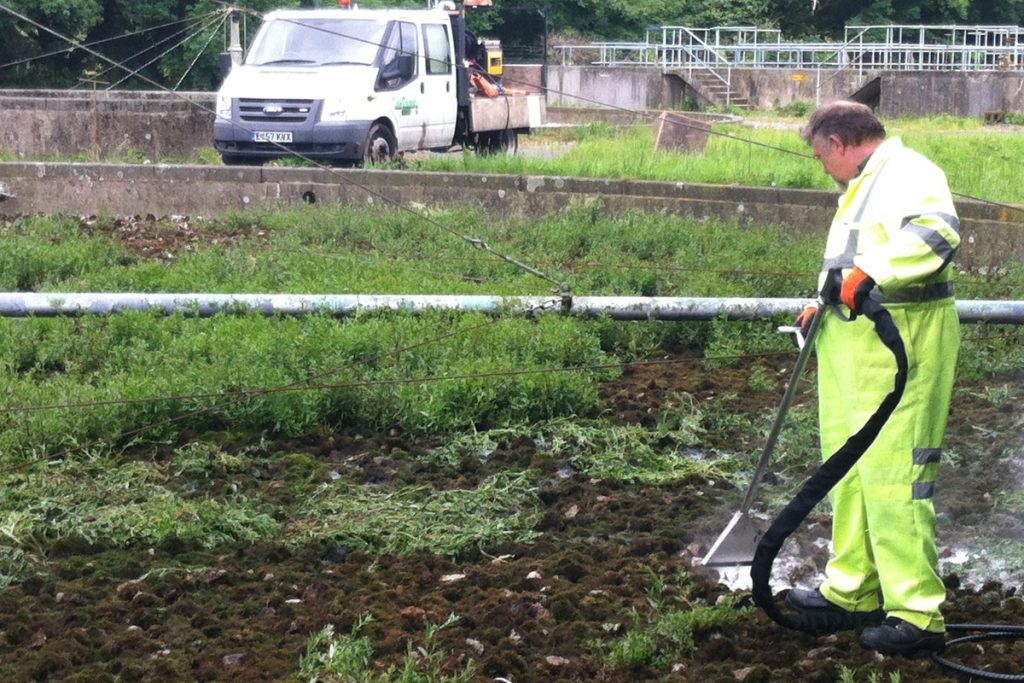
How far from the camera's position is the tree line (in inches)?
1337

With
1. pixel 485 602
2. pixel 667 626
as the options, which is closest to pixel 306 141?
pixel 485 602

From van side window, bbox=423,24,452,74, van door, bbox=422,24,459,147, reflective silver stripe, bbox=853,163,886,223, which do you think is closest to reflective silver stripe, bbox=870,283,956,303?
reflective silver stripe, bbox=853,163,886,223

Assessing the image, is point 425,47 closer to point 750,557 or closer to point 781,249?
point 781,249

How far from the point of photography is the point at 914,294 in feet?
14.9

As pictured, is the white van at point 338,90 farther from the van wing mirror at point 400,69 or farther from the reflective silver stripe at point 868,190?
the reflective silver stripe at point 868,190

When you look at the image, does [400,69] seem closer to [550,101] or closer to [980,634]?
[980,634]

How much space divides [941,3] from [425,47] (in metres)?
35.8

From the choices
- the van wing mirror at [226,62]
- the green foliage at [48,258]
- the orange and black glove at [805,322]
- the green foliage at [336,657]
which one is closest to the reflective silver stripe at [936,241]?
the orange and black glove at [805,322]

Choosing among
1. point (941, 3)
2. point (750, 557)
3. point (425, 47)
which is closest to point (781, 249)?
point (750, 557)

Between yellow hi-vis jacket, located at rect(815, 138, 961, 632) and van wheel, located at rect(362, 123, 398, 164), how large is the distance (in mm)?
12202

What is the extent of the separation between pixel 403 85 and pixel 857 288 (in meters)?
13.6

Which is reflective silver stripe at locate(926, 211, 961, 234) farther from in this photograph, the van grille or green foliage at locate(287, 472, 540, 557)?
the van grille

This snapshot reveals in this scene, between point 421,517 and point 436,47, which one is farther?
point 436,47

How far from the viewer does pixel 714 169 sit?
46.9ft
